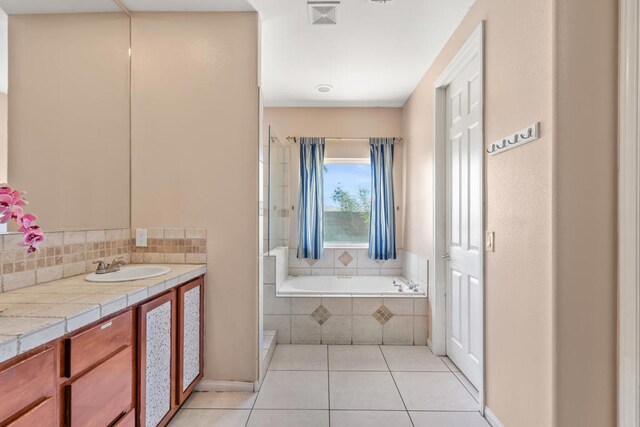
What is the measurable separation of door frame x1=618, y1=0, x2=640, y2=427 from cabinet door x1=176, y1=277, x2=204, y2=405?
2.13m

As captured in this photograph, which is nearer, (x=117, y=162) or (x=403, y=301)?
(x=117, y=162)

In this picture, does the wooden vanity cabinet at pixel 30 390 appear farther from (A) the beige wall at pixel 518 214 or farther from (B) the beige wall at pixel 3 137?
(A) the beige wall at pixel 518 214

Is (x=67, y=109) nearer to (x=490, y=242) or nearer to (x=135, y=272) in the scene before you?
(x=135, y=272)

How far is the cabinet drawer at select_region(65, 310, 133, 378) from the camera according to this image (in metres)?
1.16

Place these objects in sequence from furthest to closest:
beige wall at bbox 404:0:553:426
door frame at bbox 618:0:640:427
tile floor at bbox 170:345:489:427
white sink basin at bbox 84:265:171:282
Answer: tile floor at bbox 170:345:489:427 → white sink basin at bbox 84:265:171:282 → beige wall at bbox 404:0:553:426 → door frame at bbox 618:0:640:427

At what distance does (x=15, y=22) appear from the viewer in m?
1.51

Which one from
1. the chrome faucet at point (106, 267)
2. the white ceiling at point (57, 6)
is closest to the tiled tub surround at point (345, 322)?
the chrome faucet at point (106, 267)

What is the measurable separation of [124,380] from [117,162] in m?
1.40

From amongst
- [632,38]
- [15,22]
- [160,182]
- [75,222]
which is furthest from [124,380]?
[632,38]

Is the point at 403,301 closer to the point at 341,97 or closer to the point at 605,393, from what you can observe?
the point at 605,393

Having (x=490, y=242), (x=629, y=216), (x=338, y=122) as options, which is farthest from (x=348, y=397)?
(x=338, y=122)

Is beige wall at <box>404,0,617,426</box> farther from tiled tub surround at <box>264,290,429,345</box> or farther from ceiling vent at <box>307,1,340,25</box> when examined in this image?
tiled tub surround at <box>264,290,429,345</box>

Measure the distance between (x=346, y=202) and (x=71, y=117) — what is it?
2975 millimetres

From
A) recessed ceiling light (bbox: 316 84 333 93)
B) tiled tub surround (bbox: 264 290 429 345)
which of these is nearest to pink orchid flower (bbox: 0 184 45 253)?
tiled tub surround (bbox: 264 290 429 345)
